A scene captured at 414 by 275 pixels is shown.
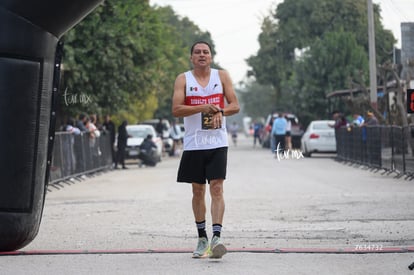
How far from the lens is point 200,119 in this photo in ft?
28.8

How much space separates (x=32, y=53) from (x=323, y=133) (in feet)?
91.5

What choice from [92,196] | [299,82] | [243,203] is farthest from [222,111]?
[299,82]

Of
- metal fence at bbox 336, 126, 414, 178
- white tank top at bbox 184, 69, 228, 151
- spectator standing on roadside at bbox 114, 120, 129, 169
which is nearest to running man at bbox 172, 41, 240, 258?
white tank top at bbox 184, 69, 228, 151

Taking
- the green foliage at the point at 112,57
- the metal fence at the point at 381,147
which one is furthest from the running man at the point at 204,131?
the green foliage at the point at 112,57

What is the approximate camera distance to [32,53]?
9039mm

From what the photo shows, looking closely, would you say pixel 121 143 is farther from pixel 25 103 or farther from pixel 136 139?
pixel 25 103

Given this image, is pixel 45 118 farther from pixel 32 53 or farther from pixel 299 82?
pixel 299 82

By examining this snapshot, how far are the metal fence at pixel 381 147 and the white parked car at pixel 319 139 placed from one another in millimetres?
3267

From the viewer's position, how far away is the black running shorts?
8805mm

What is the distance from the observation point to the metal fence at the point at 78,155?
2312cm

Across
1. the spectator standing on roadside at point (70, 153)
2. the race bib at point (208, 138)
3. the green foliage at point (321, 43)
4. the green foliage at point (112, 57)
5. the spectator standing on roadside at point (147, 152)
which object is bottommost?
the race bib at point (208, 138)

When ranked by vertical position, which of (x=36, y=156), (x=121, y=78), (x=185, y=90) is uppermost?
(x=121, y=78)

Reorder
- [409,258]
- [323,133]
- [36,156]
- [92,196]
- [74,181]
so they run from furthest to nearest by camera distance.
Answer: [323,133], [74,181], [92,196], [36,156], [409,258]

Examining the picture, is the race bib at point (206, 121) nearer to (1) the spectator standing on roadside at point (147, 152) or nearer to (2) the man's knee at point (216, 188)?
(2) the man's knee at point (216, 188)
